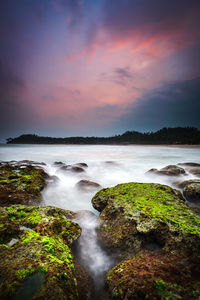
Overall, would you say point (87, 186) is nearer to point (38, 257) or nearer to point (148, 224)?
point (148, 224)

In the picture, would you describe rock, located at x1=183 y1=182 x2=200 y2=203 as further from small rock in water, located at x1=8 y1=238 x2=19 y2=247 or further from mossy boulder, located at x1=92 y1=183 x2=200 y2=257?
small rock in water, located at x1=8 y1=238 x2=19 y2=247

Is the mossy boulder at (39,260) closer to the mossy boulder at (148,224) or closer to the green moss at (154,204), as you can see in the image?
the mossy boulder at (148,224)

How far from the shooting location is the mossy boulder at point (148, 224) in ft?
8.92

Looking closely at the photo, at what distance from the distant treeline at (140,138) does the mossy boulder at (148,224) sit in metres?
67.4

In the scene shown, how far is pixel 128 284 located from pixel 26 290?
133cm

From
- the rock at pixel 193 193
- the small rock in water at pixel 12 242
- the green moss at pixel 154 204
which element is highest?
the green moss at pixel 154 204

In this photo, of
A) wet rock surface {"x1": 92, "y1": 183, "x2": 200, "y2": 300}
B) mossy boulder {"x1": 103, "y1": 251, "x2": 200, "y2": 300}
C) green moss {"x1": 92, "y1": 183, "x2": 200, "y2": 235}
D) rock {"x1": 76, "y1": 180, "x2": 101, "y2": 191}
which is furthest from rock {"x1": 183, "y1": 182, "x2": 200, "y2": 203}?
rock {"x1": 76, "y1": 180, "x2": 101, "y2": 191}

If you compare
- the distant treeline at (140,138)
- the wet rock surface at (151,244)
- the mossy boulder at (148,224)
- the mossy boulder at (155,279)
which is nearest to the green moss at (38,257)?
the mossy boulder at (155,279)

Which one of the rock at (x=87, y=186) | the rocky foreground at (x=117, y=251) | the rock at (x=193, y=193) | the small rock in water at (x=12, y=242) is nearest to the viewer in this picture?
the rocky foreground at (x=117, y=251)

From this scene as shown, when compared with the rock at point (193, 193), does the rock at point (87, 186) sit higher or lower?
lower

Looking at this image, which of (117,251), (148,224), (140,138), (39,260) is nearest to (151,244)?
(148,224)

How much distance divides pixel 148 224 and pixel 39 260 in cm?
218

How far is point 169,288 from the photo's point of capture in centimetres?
186

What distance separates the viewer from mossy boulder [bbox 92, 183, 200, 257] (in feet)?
8.92
